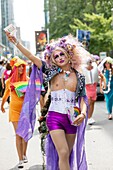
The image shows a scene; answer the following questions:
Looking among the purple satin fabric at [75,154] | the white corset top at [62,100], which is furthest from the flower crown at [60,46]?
the purple satin fabric at [75,154]

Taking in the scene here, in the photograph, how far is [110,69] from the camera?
38.6 ft

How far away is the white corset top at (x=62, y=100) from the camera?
4582 millimetres

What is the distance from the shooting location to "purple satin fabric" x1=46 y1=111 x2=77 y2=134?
14.9 ft

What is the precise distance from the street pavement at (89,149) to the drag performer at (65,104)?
1542mm

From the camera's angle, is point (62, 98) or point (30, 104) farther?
point (30, 104)

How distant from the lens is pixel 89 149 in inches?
301

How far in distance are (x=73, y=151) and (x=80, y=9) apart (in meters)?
44.4

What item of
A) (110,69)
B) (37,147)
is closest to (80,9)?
(110,69)

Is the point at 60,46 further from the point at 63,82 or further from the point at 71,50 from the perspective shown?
the point at 63,82

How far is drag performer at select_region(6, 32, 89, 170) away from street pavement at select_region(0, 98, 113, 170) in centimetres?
154

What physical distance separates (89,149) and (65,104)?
128 inches

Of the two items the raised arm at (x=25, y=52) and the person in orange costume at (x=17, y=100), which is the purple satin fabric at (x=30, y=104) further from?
the person in orange costume at (x=17, y=100)

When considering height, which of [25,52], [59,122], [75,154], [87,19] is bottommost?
[75,154]

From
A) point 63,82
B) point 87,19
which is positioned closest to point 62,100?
point 63,82
